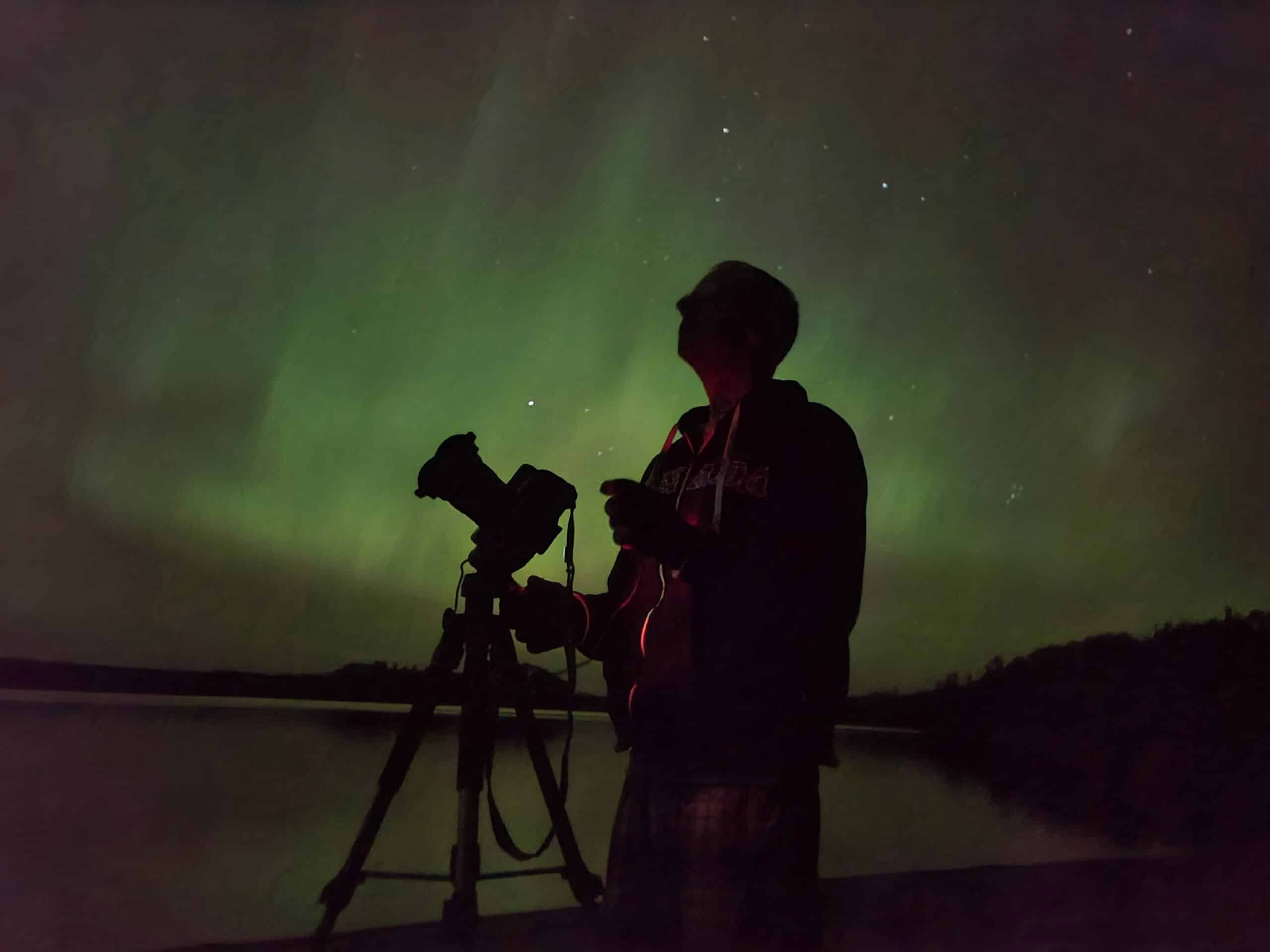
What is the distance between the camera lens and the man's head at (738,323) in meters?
1.31

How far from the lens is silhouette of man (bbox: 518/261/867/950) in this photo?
110 cm

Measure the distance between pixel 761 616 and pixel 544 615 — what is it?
35cm

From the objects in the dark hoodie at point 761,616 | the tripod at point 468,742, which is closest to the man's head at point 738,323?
the dark hoodie at point 761,616

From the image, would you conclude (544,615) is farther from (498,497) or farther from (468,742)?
(468,742)

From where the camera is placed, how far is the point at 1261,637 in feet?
6.64

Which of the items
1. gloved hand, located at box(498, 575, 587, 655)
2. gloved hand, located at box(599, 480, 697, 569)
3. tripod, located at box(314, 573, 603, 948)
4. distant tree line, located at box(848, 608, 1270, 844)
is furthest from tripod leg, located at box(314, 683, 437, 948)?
distant tree line, located at box(848, 608, 1270, 844)

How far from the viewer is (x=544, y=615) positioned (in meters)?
1.32

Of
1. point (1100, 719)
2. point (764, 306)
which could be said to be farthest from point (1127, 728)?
point (764, 306)

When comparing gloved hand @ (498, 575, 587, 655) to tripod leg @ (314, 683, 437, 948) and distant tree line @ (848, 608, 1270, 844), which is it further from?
distant tree line @ (848, 608, 1270, 844)

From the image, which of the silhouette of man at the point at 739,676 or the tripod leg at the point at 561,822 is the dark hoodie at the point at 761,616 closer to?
the silhouette of man at the point at 739,676

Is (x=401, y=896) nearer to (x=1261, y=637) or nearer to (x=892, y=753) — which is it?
(x=892, y=753)

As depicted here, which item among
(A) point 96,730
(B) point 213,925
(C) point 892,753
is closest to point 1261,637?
(C) point 892,753

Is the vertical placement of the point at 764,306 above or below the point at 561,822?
above

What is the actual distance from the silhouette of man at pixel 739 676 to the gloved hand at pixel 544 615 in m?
0.10
